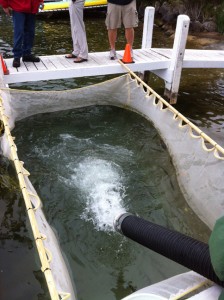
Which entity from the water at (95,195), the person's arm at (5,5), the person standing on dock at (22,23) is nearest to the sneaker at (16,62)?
the person standing on dock at (22,23)

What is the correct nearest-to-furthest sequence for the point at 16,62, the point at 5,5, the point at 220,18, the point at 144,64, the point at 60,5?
the point at 5,5
the point at 16,62
the point at 144,64
the point at 220,18
the point at 60,5

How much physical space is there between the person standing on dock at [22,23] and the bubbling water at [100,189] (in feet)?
7.39

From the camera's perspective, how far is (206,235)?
3475mm

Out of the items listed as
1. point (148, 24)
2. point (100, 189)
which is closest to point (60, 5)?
point (148, 24)

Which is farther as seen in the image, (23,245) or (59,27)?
(59,27)

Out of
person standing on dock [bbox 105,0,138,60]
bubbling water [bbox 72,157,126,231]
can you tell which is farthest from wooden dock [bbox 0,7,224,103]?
bubbling water [bbox 72,157,126,231]

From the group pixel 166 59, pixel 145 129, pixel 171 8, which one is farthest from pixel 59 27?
pixel 145 129

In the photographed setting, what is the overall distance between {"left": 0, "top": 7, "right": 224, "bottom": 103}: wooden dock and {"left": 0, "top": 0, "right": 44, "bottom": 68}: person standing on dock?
7.8 inches

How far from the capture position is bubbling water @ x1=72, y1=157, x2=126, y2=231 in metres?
3.68

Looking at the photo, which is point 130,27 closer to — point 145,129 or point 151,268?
point 145,129

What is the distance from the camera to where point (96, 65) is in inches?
221

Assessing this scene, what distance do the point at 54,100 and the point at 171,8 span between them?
1069 centimetres

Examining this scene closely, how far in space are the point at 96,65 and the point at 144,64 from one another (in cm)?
96

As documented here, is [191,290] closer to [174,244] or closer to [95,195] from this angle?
[174,244]
